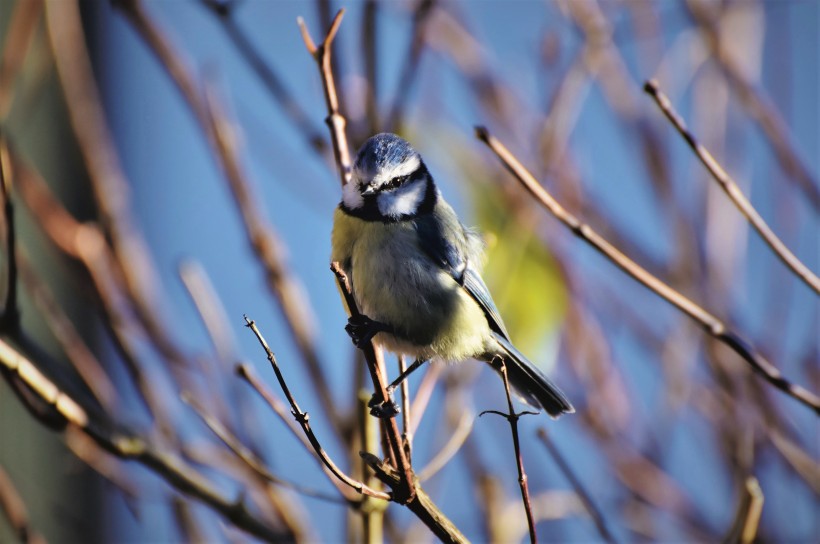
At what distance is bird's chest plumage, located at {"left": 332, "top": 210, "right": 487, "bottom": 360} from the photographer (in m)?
1.37

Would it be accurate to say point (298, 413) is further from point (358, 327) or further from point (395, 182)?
point (395, 182)

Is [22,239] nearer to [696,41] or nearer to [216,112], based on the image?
[216,112]

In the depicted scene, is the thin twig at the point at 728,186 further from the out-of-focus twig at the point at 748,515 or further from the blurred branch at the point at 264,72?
the blurred branch at the point at 264,72

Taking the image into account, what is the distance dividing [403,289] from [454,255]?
0.13m

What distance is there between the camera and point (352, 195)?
1.31 metres

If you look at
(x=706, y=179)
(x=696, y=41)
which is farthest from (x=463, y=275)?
(x=696, y=41)

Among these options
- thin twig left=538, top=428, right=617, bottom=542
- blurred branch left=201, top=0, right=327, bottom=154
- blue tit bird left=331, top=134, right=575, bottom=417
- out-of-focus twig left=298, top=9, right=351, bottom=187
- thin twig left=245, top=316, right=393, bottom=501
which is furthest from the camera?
blue tit bird left=331, top=134, right=575, bottom=417

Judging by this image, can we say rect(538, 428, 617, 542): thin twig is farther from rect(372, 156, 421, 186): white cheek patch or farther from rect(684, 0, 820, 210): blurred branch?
rect(684, 0, 820, 210): blurred branch

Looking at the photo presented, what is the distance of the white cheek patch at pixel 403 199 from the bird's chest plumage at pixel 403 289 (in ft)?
0.08

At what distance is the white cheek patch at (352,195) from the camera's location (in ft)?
4.14

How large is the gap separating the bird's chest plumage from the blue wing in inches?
0.7

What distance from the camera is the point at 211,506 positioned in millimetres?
1109

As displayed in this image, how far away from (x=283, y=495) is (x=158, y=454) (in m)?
0.27

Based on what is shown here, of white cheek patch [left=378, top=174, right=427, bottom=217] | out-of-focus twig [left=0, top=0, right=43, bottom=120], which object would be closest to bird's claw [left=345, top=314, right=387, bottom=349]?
white cheek patch [left=378, top=174, right=427, bottom=217]
